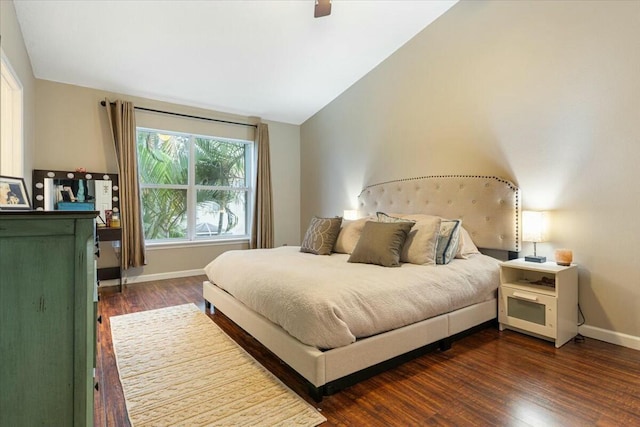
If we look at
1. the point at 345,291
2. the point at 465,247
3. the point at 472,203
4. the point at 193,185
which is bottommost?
the point at 345,291

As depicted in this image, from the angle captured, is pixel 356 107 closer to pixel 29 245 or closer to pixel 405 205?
pixel 405 205

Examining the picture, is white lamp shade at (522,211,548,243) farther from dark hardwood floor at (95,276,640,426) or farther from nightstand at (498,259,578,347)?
dark hardwood floor at (95,276,640,426)

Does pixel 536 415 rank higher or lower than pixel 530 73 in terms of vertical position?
lower

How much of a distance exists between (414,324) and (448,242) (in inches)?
38.4

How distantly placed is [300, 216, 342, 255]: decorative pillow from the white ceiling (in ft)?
6.88

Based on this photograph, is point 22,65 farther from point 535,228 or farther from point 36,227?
point 535,228

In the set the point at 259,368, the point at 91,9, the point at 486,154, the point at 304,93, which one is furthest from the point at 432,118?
the point at 91,9

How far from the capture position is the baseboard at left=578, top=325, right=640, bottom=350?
7.73 ft

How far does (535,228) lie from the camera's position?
2666mm

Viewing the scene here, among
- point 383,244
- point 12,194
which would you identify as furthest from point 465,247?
point 12,194

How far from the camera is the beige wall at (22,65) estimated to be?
246cm

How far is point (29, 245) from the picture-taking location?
101 centimetres

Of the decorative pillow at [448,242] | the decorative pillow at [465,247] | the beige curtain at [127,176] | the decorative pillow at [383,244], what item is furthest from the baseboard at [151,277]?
the decorative pillow at [465,247]

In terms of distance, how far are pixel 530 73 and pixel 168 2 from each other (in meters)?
3.32
